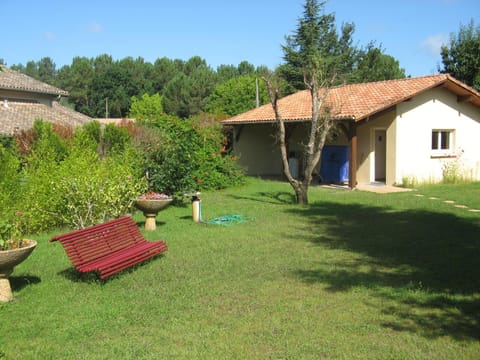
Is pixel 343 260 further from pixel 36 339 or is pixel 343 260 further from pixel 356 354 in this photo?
pixel 36 339

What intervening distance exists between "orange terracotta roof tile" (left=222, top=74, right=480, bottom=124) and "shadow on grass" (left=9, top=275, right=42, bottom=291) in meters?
11.3

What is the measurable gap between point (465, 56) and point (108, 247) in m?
25.7

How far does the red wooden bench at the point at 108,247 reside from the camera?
6.48 meters

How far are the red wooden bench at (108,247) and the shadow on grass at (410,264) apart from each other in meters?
2.40

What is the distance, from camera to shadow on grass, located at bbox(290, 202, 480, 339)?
5.28m

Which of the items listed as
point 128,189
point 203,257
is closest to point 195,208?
point 128,189

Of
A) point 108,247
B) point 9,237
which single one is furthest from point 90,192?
point 9,237

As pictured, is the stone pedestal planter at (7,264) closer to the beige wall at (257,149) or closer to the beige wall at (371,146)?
the beige wall at (371,146)

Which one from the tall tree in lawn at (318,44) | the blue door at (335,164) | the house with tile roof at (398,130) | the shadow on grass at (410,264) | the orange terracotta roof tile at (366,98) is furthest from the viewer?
the tall tree in lawn at (318,44)

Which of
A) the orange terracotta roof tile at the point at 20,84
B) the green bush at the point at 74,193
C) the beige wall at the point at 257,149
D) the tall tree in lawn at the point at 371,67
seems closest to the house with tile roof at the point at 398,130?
the beige wall at the point at 257,149

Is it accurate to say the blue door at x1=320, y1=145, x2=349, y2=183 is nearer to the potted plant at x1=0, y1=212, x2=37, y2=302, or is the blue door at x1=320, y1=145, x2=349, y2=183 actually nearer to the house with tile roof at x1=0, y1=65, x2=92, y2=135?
the house with tile roof at x1=0, y1=65, x2=92, y2=135

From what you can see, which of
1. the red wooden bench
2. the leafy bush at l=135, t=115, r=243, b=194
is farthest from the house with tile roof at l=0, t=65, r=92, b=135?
the red wooden bench

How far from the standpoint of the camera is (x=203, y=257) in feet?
26.2

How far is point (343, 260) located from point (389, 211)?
18.1ft
